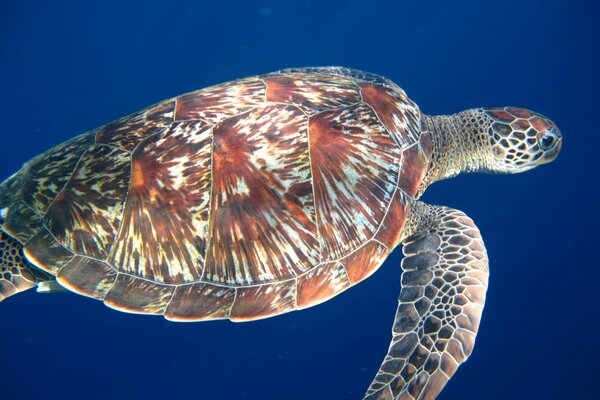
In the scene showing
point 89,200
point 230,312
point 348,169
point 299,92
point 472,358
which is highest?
point 299,92

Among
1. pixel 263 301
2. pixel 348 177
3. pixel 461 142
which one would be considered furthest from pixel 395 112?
pixel 263 301

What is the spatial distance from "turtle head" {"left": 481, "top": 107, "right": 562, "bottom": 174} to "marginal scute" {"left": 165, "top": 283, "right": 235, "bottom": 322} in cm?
309

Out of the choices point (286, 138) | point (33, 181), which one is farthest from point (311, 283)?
point (33, 181)

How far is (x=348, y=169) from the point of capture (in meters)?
2.83

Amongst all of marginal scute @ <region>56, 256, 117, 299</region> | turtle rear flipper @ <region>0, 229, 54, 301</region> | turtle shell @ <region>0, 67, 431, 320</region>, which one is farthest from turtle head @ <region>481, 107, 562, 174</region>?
turtle rear flipper @ <region>0, 229, 54, 301</region>

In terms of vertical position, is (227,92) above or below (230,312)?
above

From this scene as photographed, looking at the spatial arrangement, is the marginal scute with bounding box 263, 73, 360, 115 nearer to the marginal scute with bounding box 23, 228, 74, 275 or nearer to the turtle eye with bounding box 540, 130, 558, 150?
the marginal scute with bounding box 23, 228, 74, 275

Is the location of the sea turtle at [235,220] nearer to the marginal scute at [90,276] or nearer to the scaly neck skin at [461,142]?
the marginal scute at [90,276]

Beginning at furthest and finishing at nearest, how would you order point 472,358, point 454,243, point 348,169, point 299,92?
1. point 472,358
2. point 454,243
3. point 299,92
4. point 348,169

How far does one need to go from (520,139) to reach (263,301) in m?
3.06

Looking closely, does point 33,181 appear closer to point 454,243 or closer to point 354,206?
point 354,206

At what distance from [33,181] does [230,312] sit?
1.76 m

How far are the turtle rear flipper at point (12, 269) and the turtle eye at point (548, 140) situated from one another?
179 inches

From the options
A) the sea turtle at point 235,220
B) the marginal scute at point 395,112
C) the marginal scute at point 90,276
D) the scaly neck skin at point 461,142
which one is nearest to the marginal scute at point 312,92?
the sea turtle at point 235,220
